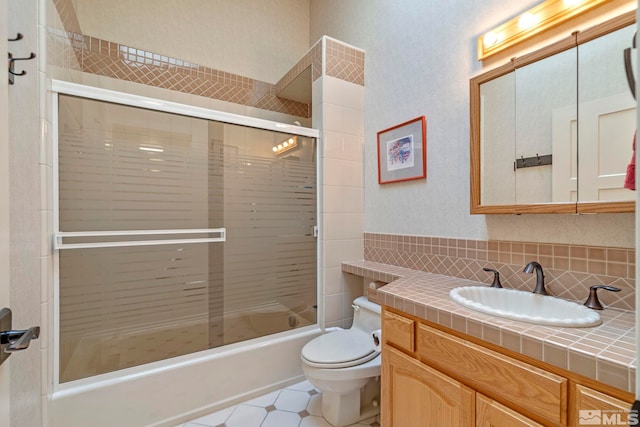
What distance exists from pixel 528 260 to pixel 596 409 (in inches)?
28.5

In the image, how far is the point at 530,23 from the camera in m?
1.24

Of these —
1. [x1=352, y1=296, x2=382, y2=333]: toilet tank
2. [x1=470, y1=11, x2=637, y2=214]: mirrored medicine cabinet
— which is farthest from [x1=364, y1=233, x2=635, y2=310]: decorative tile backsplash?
[x1=352, y1=296, x2=382, y2=333]: toilet tank

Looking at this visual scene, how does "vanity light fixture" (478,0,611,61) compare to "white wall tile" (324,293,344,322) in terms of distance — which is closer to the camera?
"vanity light fixture" (478,0,611,61)

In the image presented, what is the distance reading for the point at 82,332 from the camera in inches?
55.5

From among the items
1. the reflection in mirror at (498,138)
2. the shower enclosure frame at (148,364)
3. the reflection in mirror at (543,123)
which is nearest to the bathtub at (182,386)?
the shower enclosure frame at (148,364)

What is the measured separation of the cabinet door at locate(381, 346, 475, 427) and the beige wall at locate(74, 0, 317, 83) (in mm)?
2649

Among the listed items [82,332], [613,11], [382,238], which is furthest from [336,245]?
[613,11]

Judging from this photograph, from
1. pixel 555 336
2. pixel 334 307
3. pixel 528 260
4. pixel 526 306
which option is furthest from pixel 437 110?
pixel 334 307

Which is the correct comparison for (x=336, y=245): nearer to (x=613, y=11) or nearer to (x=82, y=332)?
(x=82, y=332)

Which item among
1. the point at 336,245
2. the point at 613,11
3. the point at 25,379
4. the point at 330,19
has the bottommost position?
the point at 25,379

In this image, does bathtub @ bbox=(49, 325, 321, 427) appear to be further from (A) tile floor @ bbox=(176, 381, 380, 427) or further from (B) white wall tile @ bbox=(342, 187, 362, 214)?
(B) white wall tile @ bbox=(342, 187, 362, 214)

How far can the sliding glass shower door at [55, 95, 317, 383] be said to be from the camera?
1400 millimetres

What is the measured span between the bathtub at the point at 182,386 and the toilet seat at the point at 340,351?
1.28ft

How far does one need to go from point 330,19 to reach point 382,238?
85.5 inches
